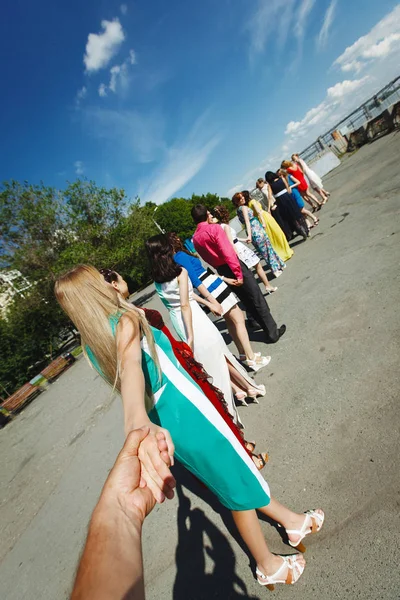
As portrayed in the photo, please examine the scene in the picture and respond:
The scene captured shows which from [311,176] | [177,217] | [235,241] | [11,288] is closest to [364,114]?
[311,176]

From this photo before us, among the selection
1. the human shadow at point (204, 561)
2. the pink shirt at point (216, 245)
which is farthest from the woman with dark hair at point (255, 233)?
the human shadow at point (204, 561)

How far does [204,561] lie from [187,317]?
1.93m

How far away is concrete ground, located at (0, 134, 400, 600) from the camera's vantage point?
5.91ft

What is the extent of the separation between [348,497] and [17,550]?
161 inches

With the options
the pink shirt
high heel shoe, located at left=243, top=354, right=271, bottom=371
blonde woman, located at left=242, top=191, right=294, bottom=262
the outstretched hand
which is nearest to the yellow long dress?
blonde woman, located at left=242, top=191, right=294, bottom=262

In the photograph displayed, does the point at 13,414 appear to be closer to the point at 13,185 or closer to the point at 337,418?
the point at 337,418

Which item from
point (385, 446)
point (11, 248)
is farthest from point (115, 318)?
point (11, 248)

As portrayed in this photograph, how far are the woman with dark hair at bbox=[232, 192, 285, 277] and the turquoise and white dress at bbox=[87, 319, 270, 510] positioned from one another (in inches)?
190

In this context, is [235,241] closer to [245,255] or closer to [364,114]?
[245,255]

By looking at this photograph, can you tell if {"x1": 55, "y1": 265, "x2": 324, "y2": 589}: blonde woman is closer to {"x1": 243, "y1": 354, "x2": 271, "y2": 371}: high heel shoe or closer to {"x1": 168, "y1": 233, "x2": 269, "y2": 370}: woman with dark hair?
{"x1": 168, "y1": 233, "x2": 269, "y2": 370}: woman with dark hair

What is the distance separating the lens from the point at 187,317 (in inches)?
107

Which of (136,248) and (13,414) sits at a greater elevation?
(136,248)

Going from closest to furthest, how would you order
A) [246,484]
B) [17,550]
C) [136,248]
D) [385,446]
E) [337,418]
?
1. [246,484]
2. [385,446]
3. [337,418]
4. [17,550]
5. [136,248]

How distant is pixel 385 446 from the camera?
2.12m
